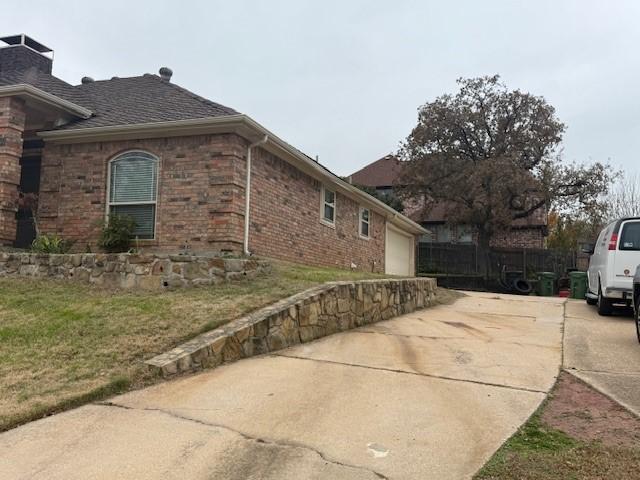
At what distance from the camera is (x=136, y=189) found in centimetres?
1160

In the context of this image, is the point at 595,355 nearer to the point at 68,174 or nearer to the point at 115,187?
the point at 115,187

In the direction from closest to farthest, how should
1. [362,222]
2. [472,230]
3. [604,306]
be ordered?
1. [604,306]
2. [362,222]
3. [472,230]

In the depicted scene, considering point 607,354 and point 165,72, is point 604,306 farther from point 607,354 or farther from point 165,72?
point 165,72

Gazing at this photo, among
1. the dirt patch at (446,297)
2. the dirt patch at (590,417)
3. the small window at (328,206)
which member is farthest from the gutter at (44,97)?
the dirt patch at (590,417)

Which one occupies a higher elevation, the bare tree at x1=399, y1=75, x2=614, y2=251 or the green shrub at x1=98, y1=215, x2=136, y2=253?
the bare tree at x1=399, y1=75, x2=614, y2=251

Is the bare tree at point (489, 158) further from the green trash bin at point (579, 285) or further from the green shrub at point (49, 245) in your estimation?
the green shrub at point (49, 245)

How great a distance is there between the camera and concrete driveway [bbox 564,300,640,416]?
17.5 ft

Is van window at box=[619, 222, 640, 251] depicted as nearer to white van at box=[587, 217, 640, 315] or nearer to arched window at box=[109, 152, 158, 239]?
white van at box=[587, 217, 640, 315]

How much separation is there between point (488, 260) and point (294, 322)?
68.9 feet

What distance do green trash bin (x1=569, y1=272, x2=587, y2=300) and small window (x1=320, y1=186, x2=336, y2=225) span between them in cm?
738

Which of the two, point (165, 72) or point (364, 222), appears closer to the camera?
point (165, 72)

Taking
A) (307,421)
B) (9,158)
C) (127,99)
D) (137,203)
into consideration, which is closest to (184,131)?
(137,203)

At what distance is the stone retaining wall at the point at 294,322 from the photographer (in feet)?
20.3

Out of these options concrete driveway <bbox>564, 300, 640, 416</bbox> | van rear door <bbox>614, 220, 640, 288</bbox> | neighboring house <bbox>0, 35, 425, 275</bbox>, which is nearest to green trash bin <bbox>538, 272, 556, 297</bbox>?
concrete driveway <bbox>564, 300, 640, 416</bbox>
